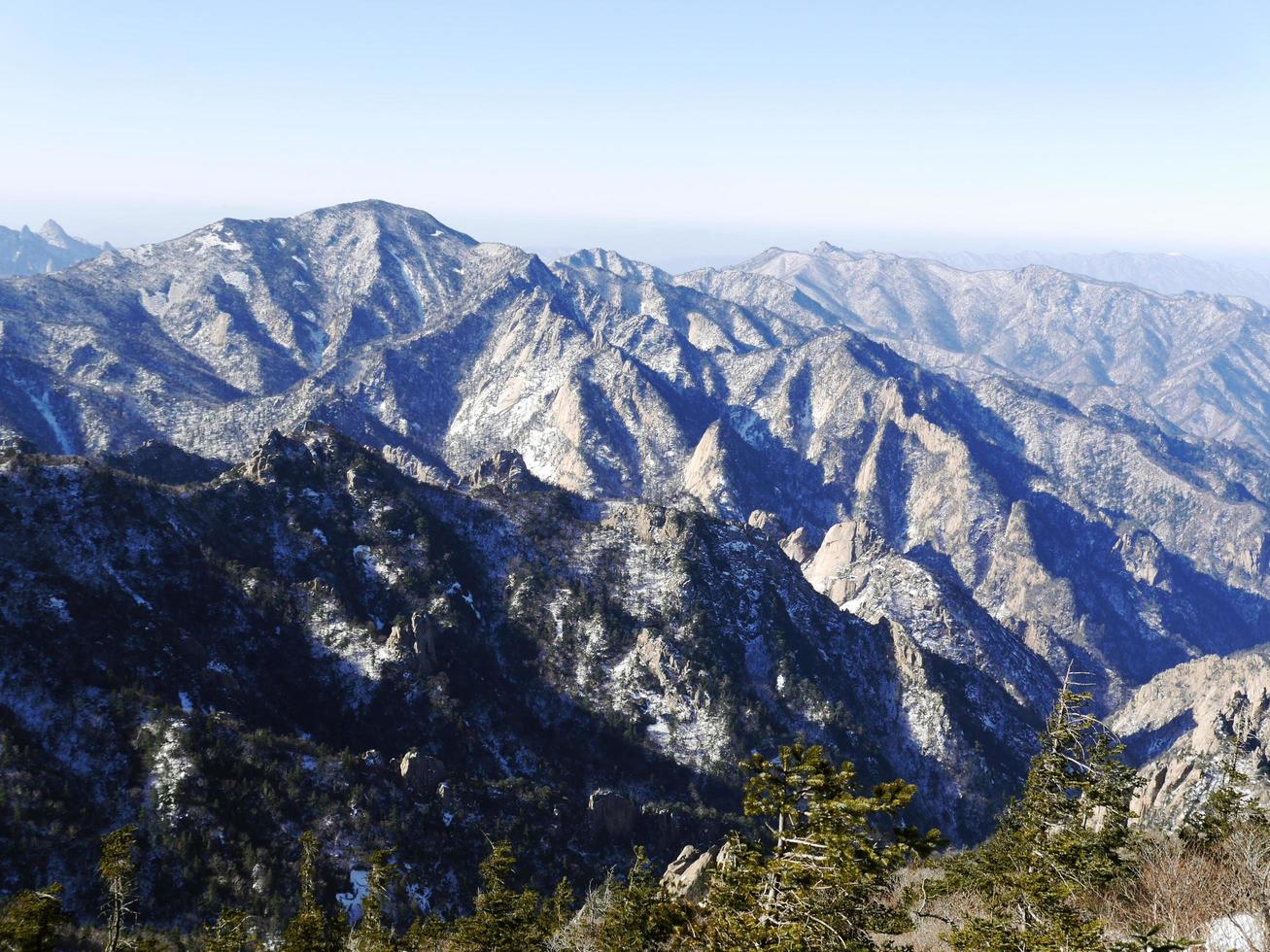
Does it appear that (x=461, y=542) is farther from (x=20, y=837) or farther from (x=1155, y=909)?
(x=1155, y=909)

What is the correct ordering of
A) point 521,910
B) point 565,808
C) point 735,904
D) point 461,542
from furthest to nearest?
point 461,542, point 565,808, point 521,910, point 735,904

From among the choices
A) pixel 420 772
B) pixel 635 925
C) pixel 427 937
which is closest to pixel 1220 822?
pixel 635 925

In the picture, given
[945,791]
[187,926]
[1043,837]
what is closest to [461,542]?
[187,926]

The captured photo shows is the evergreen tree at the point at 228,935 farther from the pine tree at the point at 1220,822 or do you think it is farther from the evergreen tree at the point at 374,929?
the pine tree at the point at 1220,822

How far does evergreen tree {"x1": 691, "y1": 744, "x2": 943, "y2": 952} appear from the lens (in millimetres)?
29469

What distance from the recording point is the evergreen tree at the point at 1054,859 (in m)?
35.1

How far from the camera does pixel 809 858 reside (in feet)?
97.2

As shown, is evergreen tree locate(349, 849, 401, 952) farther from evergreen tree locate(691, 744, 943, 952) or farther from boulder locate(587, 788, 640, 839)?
boulder locate(587, 788, 640, 839)

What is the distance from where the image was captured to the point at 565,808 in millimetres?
129375

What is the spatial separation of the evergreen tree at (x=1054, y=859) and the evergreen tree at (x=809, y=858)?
7.40 m

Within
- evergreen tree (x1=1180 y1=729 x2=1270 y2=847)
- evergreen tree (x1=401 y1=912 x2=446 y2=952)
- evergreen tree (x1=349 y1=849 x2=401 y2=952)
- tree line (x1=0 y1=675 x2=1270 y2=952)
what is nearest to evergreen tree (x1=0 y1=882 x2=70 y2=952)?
tree line (x1=0 y1=675 x2=1270 y2=952)

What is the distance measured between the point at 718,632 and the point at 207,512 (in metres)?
121

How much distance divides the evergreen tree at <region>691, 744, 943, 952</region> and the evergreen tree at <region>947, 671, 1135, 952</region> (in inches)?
291

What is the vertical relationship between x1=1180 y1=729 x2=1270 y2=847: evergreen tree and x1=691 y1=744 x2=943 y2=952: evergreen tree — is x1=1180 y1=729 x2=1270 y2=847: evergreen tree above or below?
below
